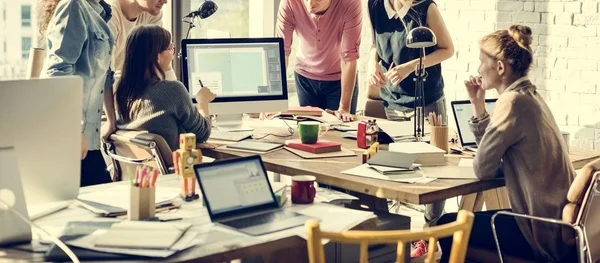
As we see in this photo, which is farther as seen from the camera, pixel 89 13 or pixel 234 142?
pixel 234 142

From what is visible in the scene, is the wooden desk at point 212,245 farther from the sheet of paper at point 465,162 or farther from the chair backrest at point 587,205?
the sheet of paper at point 465,162

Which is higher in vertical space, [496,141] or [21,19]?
[21,19]

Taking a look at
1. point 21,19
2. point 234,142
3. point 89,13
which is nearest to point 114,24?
point 89,13

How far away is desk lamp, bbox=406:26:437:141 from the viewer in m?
3.59

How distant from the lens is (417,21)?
4.41 m

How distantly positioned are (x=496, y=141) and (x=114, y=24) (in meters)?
Answer: 1.76

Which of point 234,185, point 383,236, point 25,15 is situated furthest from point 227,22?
point 383,236

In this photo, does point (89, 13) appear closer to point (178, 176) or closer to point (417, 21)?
point (178, 176)

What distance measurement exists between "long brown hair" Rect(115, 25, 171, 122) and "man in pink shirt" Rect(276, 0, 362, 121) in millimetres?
1123

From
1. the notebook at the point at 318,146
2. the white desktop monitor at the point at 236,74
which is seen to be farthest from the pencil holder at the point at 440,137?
the white desktop monitor at the point at 236,74

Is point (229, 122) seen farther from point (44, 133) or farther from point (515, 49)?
point (44, 133)

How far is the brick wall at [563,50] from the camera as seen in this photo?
5164 mm

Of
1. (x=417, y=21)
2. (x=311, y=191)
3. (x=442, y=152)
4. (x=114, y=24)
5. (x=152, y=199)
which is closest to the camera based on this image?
(x=152, y=199)

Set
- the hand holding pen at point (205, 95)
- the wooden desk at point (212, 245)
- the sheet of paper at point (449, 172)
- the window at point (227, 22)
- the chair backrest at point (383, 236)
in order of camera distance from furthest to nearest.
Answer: the window at point (227, 22) < the hand holding pen at point (205, 95) < the sheet of paper at point (449, 172) < the wooden desk at point (212, 245) < the chair backrest at point (383, 236)
